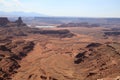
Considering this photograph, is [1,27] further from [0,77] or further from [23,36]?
[0,77]

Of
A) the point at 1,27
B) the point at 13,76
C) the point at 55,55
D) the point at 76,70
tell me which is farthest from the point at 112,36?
the point at 13,76

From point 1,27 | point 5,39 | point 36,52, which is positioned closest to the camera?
point 36,52

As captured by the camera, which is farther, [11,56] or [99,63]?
[11,56]

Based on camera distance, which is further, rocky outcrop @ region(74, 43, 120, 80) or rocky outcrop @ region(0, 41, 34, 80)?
rocky outcrop @ region(0, 41, 34, 80)

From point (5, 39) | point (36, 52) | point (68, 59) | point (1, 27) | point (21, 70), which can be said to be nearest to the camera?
point (21, 70)

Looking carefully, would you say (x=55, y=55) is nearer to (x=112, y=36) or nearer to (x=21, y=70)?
(x=21, y=70)

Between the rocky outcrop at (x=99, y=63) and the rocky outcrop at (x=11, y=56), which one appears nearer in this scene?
the rocky outcrop at (x=99, y=63)

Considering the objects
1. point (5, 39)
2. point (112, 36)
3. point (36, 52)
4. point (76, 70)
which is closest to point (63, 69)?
point (76, 70)

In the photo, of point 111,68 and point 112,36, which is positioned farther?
point 112,36

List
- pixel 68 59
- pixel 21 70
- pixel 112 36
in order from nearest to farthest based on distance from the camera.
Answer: pixel 21 70
pixel 68 59
pixel 112 36

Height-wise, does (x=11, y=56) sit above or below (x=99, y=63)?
below
